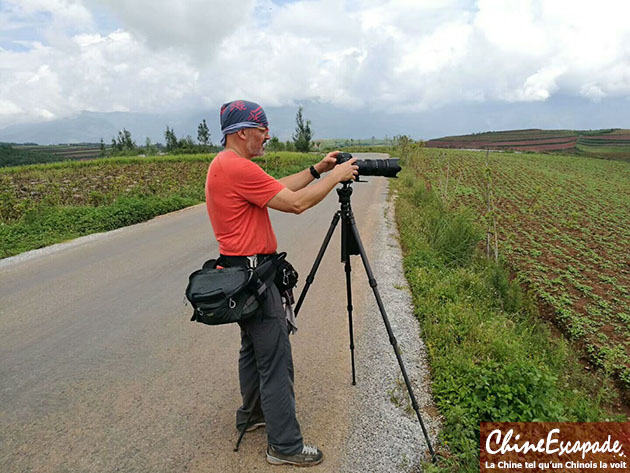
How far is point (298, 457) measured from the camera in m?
2.32

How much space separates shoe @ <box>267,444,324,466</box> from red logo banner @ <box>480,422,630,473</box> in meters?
0.97

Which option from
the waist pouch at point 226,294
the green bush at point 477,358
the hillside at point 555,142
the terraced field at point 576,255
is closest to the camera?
the waist pouch at point 226,294

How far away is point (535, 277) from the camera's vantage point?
24.4ft

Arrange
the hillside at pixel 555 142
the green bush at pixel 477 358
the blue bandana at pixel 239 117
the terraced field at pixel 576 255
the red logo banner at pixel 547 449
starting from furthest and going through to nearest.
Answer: the hillside at pixel 555 142
the terraced field at pixel 576 255
the green bush at pixel 477 358
the red logo banner at pixel 547 449
the blue bandana at pixel 239 117

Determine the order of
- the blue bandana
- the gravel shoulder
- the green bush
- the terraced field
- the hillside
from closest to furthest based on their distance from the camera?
the blue bandana < the gravel shoulder < the green bush < the terraced field < the hillside

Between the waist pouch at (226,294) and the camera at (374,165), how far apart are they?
0.86 metres

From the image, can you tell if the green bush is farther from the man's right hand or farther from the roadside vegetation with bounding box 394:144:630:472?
the man's right hand

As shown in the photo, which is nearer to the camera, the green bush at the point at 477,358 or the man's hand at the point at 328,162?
the man's hand at the point at 328,162

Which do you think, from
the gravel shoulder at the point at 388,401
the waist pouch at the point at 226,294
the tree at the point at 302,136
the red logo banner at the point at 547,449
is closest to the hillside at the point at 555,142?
the tree at the point at 302,136

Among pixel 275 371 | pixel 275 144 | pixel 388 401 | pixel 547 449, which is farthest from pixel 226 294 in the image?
pixel 275 144

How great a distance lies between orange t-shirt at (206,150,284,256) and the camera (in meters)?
2.05

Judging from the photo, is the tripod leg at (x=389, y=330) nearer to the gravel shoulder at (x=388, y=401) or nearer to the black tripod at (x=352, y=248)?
the black tripod at (x=352, y=248)

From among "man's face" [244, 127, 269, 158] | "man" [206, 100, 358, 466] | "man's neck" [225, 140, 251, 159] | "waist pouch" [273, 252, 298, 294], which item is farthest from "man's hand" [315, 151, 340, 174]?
"waist pouch" [273, 252, 298, 294]

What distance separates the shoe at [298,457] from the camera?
91.2 inches
